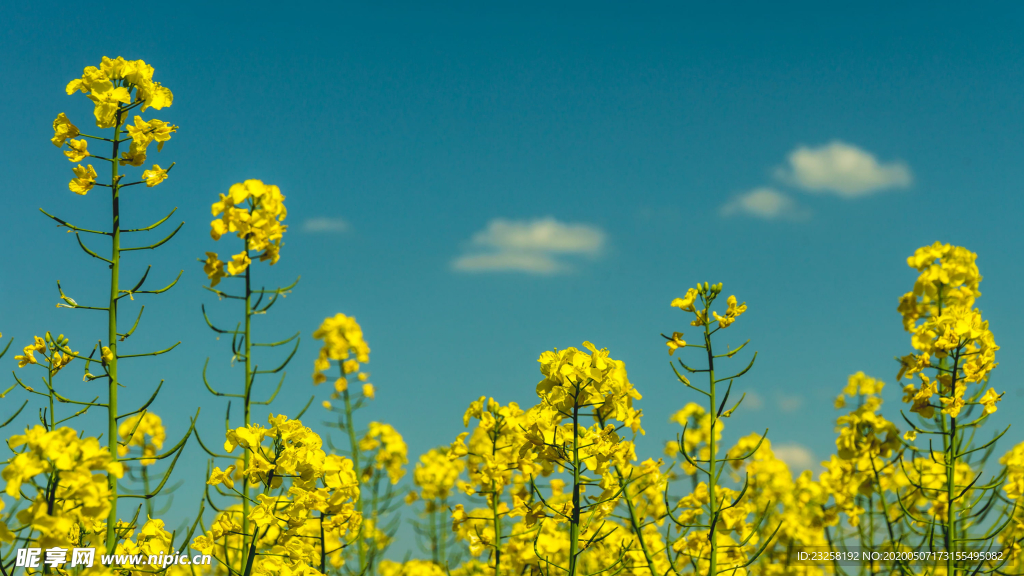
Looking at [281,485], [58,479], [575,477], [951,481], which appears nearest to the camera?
[58,479]

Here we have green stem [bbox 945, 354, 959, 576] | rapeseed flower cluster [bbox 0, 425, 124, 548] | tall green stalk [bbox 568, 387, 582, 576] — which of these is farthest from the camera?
green stem [bbox 945, 354, 959, 576]

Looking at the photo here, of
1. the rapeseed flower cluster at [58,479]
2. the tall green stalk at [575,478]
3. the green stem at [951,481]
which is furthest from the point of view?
the green stem at [951,481]

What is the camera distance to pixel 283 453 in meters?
3.78

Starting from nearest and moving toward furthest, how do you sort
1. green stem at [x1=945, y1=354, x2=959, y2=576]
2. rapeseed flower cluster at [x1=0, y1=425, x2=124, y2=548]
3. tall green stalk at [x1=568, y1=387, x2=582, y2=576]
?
rapeseed flower cluster at [x1=0, y1=425, x2=124, y2=548] → tall green stalk at [x1=568, y1=387, x2=582, y2=576] → green stem at [x1=945, y1=354, x2=959, y2=576]

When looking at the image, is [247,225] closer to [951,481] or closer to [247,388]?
[247,388]

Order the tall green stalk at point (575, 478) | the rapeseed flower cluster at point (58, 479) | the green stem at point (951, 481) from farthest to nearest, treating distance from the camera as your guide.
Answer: the green stem at point (951, 481) → the tall green stalk at point (575, 478) → the rapeseed flower cluster at point (58, 479)

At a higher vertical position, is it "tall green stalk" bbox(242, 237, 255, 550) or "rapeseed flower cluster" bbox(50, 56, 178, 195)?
"rapeseed flower cluster" bbox(50, 56, 178, 195)

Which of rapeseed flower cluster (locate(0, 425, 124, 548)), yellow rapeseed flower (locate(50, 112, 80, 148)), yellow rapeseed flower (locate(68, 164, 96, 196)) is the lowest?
rapeseed flower cluster (locate(0, 425, 124, 548))

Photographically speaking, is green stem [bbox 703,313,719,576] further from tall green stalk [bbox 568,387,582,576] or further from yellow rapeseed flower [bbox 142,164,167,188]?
yellow rapeseed flower [bbox 142,164,167,188]

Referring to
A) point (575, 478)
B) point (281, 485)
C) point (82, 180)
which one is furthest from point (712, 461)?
point (82, 180)

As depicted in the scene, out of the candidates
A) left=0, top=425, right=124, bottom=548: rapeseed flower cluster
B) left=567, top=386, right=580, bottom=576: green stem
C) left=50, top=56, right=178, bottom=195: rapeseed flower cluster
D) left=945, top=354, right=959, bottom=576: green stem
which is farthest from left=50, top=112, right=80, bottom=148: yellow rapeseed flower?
left=945, top=354, right=959, bottom=576: green stem

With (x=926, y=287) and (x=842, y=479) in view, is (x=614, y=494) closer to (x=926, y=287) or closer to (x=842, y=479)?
(x=926, y=287)

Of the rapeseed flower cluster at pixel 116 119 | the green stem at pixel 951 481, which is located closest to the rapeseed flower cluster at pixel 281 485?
the rapeseed flower cluster at pixel 116 119

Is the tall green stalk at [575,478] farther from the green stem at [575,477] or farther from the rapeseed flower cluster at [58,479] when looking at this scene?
the rapeseed flower cluster at [58,479]
